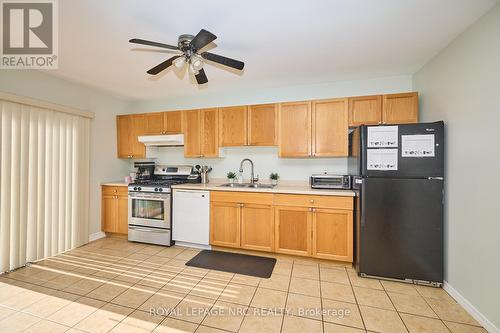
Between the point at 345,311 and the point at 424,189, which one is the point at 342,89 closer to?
the point at 424,189

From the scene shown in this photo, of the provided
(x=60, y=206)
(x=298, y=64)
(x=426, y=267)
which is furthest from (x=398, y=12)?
(x=60, y=206)

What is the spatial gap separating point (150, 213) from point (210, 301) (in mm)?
1937

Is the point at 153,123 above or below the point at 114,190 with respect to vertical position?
above

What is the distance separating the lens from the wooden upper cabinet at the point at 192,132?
356cm

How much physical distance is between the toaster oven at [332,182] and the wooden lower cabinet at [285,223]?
0.28 meters

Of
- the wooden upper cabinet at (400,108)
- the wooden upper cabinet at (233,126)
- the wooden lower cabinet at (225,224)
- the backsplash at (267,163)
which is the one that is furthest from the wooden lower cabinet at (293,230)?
the wooden upper cabinet at (400,108)

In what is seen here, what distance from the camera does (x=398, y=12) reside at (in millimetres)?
1714

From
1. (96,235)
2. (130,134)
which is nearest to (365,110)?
(130,134)

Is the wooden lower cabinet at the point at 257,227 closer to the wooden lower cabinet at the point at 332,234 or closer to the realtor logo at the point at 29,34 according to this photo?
the wooden lower cabinet at the point at 332,234

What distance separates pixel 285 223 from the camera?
2836 mm

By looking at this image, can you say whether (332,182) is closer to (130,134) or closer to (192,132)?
(192,132)

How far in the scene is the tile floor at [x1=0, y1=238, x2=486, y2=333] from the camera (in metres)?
1.71

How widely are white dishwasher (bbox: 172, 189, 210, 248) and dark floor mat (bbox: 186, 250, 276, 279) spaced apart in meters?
0.27

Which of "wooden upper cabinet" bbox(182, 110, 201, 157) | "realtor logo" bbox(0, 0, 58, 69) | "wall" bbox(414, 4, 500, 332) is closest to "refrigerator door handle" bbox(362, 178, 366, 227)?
"wall" bbox(414, 4, 500, 332)
